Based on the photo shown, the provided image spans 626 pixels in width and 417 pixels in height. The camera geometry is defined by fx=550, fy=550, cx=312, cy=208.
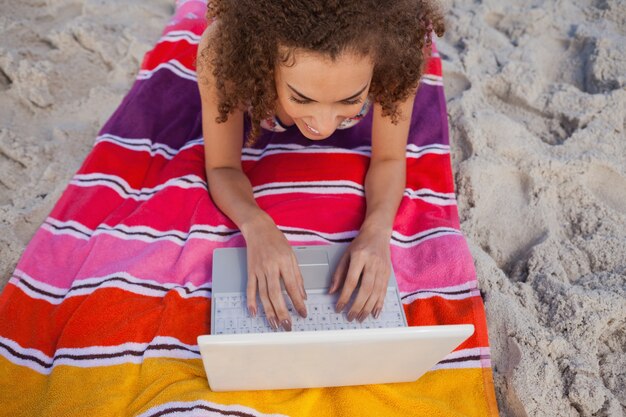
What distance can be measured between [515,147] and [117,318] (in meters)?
1.21

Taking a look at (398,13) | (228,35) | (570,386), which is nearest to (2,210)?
(228,35)

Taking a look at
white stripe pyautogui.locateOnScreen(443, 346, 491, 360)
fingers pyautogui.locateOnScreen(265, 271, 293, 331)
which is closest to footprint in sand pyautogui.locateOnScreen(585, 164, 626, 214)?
white stripe pyautogui.locateOnScreen(443, 346, 491, 360)

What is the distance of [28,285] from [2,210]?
1.08 feet

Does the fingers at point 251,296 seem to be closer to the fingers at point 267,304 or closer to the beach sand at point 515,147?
the fingers at point 267,304

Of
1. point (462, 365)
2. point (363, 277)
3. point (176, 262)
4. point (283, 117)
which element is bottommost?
point (462, 365)

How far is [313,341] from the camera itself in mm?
855

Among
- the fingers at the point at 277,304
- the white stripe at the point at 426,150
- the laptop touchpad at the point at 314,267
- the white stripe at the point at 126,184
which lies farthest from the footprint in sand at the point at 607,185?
the white stripe at the point at 126,184

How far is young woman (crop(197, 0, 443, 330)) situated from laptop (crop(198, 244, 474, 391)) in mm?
32

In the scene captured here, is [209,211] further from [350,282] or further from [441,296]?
[441,296]

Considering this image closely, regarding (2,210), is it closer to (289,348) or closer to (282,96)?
(282,96)

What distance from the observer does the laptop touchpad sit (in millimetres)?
1156

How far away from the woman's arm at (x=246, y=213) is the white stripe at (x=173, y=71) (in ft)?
1.63

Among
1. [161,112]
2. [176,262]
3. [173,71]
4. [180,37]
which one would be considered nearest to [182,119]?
[161,112]

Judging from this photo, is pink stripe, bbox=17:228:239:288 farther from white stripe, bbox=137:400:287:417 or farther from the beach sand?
white stripe, bbox=137:400:287:417
